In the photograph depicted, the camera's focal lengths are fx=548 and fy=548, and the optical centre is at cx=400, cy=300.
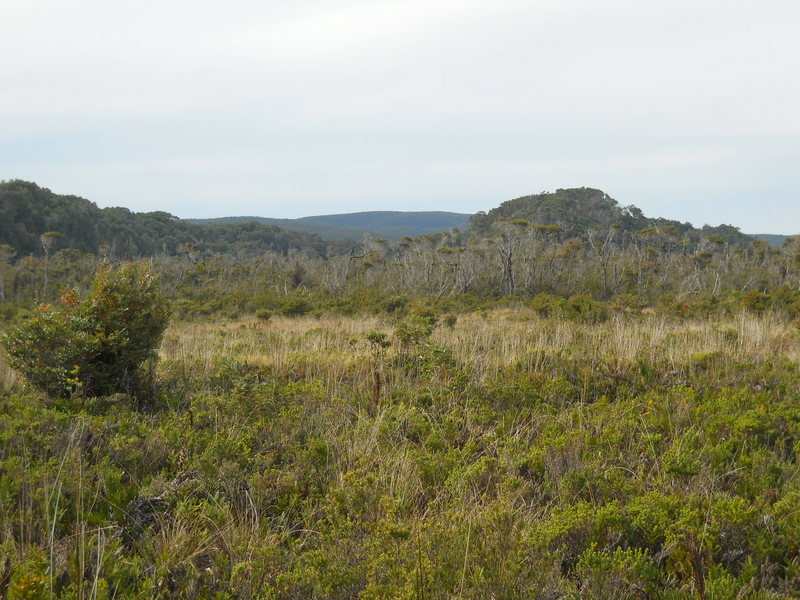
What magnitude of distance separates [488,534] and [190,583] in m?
1.37

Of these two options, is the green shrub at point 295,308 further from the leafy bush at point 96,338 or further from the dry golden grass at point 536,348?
the leafy bush at point 96,338

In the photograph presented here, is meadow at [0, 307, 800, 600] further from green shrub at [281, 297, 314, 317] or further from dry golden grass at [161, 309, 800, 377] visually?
green shrub at [281, 297, 314, 317]

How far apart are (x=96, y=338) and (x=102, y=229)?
70.9m

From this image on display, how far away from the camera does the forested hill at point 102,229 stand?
2178 inches

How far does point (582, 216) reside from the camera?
8500cm

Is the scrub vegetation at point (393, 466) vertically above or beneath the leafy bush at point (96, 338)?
beneath

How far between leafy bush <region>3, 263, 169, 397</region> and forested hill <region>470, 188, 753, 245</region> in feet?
228

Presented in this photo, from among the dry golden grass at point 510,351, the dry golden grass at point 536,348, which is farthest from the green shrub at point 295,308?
the dry golden grass at point 510,351

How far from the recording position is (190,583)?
2.46 metres

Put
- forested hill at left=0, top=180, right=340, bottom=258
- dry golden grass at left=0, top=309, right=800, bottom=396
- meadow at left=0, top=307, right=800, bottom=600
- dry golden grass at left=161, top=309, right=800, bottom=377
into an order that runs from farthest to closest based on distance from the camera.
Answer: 1. forested hill at left=0, top=180, right=340, bottom=258
2. dry golden grass at left=161, top=309, right=800, bottom=377
3. dry golden grass at left=0, top=309, right=800, bottom=396
4. meadow at left=0, top=307, right=800, bottom=600

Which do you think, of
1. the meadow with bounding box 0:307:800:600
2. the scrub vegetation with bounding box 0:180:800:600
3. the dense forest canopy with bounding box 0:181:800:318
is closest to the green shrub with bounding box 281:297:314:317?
the dense forest canopy with bounding box 0:181:800:318

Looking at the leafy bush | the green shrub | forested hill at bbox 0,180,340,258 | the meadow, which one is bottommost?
the green shrub

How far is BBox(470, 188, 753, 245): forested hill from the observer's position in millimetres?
76625

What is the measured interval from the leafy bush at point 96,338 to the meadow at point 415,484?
0.88 feet
